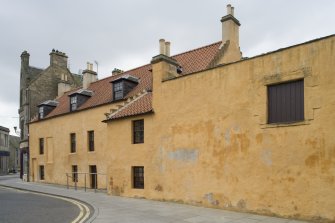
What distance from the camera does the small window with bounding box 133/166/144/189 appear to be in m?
17.0

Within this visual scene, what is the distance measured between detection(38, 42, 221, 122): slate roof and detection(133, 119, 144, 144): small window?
611mm

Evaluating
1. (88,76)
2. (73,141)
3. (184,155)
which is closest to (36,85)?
(88,76)

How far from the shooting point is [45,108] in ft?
101

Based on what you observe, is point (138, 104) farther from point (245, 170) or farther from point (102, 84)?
point (102, 84)

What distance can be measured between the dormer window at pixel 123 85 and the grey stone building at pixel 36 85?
12.9 m

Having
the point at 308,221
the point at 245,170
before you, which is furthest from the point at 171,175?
the point at 308,221

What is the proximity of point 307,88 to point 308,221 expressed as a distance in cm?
457

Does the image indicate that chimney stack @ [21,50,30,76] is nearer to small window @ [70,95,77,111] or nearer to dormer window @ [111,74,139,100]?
small window @ [70,95,77,111]

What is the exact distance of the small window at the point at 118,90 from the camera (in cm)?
2328

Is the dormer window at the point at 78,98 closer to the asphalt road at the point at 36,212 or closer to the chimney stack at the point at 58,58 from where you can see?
the chimney stack at the point at 58,58

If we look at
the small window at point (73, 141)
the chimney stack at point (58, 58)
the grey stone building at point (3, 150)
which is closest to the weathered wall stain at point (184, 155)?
the small window at point (73, 141)

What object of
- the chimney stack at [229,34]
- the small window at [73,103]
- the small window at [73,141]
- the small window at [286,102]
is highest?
the chimney stack at [229,34]

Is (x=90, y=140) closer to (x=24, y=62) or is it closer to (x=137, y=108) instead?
(x=137, y=108)

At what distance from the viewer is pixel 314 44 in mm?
11180
